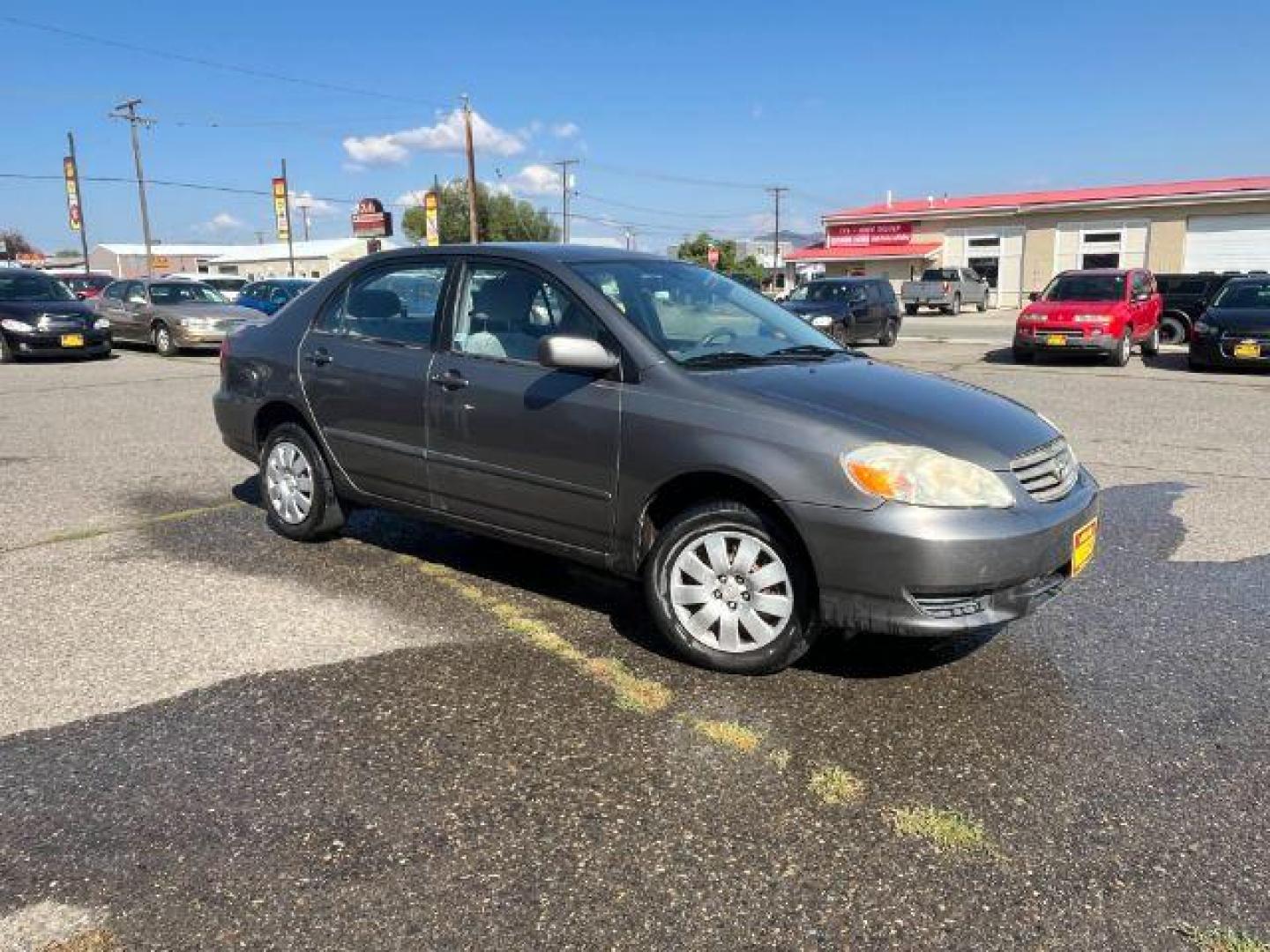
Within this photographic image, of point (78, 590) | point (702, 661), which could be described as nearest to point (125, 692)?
point (78, 590)

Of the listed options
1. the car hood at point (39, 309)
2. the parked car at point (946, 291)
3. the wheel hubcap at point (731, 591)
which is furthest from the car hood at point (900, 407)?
the parked car at point (946, 291)

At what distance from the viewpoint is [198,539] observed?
5711 millimetres

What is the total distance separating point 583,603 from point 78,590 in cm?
245

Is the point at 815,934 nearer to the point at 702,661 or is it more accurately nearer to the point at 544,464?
the point at 702,661

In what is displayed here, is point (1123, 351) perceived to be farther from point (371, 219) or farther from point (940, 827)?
point (371, 219)

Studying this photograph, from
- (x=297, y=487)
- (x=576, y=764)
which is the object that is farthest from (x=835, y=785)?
(x=297, y=487)

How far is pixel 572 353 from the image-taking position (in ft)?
12.7

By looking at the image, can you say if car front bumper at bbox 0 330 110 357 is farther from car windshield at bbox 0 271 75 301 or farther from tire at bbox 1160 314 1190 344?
tire at bbox 1160 314 1190 344

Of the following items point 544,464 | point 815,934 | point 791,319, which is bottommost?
point 815,934

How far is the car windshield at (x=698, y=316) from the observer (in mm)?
4180

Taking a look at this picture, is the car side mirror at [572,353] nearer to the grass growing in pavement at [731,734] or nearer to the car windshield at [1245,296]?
the grass growing in pavement at [731,734]

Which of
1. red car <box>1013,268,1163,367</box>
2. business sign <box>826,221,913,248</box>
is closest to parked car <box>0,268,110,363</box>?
red car <box>1013,268,1163,367</box>

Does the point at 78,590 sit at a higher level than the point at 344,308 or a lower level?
lower

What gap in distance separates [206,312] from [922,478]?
56.6ft
